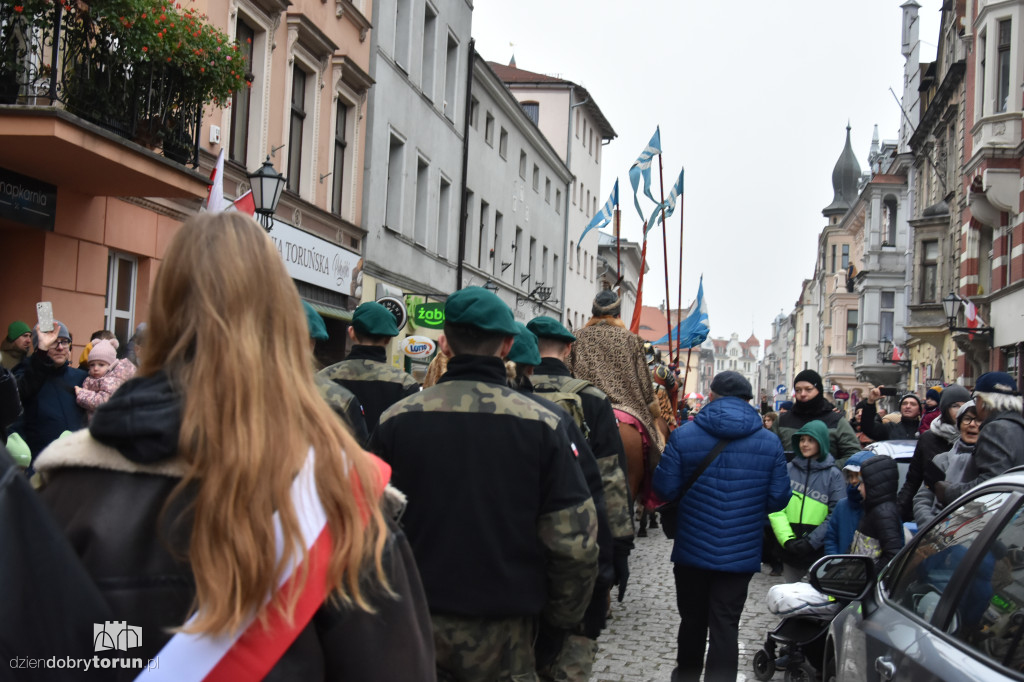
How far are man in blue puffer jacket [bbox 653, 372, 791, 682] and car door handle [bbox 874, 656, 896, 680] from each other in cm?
232

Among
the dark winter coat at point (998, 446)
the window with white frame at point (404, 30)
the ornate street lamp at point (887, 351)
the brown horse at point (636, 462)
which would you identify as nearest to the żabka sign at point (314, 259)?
the window with white frame at point (404, 30)

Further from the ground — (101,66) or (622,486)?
(101,66)

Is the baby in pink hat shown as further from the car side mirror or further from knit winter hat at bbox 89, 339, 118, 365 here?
the car side mirror

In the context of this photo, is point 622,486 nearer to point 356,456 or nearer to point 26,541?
point 356,456

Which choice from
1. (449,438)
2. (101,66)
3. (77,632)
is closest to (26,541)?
(77,632)

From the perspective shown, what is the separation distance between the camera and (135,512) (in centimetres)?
159

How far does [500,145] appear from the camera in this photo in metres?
31.9

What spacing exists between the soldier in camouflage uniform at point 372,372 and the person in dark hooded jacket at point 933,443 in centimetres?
360

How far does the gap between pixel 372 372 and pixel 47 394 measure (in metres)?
2.41

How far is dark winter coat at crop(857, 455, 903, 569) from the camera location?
21.5ft

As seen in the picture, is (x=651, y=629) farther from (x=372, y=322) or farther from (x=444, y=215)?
(x=444, y=215)

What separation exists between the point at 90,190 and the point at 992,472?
880 centimetres

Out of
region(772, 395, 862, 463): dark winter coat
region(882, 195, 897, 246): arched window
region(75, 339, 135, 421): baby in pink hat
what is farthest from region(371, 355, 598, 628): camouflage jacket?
region(882, 195, 897, 246): arched window

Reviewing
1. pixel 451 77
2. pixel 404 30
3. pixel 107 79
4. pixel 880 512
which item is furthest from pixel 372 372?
pixel 451 77
